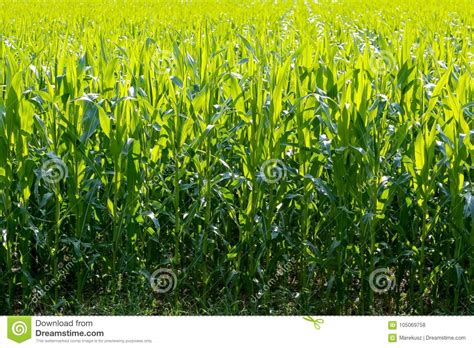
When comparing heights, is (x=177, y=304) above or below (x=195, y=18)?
below

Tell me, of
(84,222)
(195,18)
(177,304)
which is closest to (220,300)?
(177,304)

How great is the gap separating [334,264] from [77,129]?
5.86 ft

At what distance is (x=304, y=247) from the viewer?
459cm

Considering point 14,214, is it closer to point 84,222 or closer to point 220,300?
point 84,222
